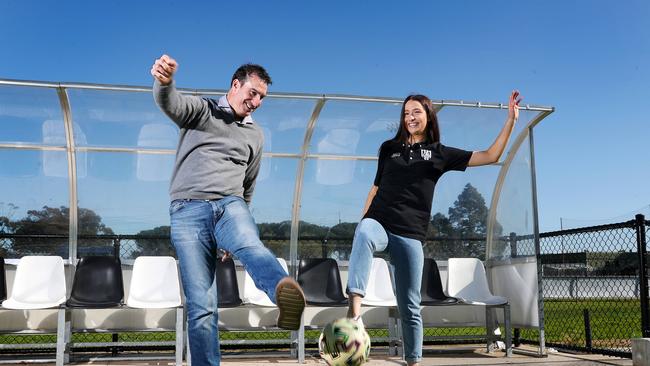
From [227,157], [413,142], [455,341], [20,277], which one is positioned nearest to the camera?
[227,157]

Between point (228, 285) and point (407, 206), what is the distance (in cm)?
365

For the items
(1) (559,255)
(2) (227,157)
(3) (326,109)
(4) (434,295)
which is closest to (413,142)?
(2) (227,157)

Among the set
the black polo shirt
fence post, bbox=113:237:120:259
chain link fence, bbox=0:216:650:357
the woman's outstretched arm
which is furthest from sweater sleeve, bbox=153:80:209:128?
fence post, bbox=113:237:120:259

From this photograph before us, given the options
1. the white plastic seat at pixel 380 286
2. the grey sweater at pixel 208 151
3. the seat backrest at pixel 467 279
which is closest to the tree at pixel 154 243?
the white plastic seat at pixel 380 286

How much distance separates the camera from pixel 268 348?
8.01m

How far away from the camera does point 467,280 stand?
825 cm

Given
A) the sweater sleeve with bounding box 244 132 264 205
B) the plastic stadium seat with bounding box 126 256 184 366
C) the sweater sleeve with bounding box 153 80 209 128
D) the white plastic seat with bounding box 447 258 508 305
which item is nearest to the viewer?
the sweater sleeve with bounding box 153 80 209 128

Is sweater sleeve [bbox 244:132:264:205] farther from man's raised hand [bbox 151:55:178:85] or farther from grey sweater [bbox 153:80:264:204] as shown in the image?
man's raised hand [bbox 151:55:178:85]

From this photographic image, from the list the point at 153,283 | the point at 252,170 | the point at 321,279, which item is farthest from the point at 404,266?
the point at 153,283

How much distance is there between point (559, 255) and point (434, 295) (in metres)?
2.00

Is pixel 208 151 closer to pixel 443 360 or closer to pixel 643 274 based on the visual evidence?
A: pixel 443 360

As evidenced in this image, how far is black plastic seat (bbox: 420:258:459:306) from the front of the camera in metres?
7.56

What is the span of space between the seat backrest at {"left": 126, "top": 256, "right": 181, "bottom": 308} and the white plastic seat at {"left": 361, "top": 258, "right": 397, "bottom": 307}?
2.22 m

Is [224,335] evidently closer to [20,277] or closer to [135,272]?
[135,272]
